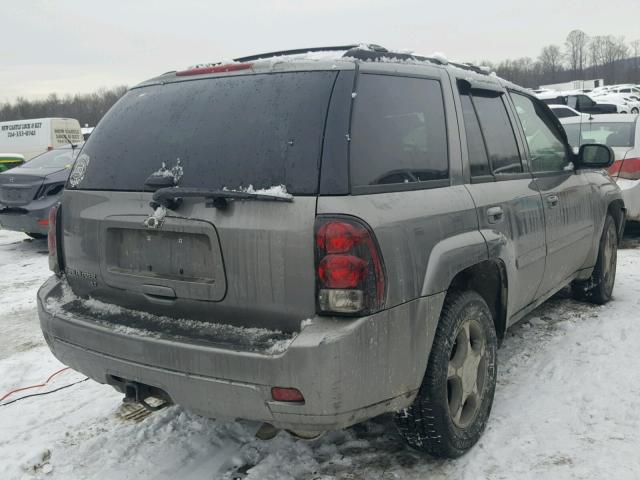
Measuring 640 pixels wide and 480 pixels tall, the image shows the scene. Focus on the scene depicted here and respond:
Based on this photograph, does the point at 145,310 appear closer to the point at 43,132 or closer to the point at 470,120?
the point at 470,120

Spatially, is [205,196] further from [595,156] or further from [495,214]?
[595,156]

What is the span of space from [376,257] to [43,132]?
22159mm

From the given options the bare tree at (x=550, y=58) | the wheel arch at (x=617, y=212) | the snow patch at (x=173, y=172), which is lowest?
the wheel arch at (x=617, y=212)

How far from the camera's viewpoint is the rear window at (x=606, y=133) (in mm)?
7836

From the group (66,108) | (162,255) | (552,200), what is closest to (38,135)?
(552,200)

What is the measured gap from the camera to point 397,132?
2.54m

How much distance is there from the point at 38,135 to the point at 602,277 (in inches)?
839

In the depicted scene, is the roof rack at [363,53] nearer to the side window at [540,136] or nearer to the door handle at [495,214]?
the door handle at [495,214]

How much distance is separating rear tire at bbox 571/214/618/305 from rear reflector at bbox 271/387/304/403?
11.8ft

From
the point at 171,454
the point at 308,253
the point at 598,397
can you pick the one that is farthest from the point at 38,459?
the point at 598,397

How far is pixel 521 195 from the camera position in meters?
3.41

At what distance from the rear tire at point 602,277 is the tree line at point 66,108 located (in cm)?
7780

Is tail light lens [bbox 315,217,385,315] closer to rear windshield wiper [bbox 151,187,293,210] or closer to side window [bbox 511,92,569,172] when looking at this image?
rear windshield wiper [bbox 151,187,293,210]

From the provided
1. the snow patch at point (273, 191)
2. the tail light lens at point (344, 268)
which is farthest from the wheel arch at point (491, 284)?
the snow patch at point (273, 191)
